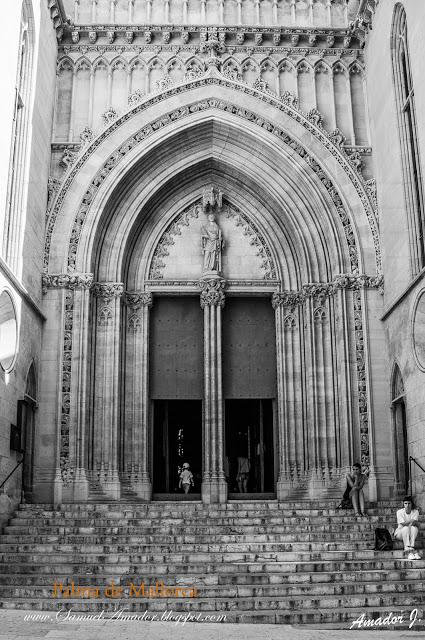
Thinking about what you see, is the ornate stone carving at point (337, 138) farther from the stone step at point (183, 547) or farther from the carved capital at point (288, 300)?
the stone step at point (183, 547)

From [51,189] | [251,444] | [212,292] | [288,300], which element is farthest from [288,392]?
[51,189]

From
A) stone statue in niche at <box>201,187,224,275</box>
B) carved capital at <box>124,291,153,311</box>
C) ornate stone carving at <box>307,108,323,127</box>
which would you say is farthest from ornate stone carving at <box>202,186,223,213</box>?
ornate stone carving at <box>307,108,323,127</box>

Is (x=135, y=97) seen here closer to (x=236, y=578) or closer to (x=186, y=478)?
(x=186, y=478)

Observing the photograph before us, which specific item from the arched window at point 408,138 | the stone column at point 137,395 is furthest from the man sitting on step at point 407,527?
the stone column at point 137,395

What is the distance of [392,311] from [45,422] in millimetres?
8878

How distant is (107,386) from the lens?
64.2 ft

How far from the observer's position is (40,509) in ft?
54.3

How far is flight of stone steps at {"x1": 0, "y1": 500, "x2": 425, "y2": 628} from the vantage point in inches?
420

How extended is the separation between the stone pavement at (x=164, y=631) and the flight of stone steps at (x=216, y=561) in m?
0.64

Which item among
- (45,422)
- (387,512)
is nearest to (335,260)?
(387,512)

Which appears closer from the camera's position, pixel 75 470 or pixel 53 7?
pixel 75 470

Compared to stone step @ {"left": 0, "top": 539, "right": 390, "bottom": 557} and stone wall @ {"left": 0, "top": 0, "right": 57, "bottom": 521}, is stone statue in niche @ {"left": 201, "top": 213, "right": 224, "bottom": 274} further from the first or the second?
stone step @ {"left": 0, "top": 539, "right": 390, "bottom": 557}

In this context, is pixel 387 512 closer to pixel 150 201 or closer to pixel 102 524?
pixel 102 524

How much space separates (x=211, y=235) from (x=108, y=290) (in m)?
3.35
